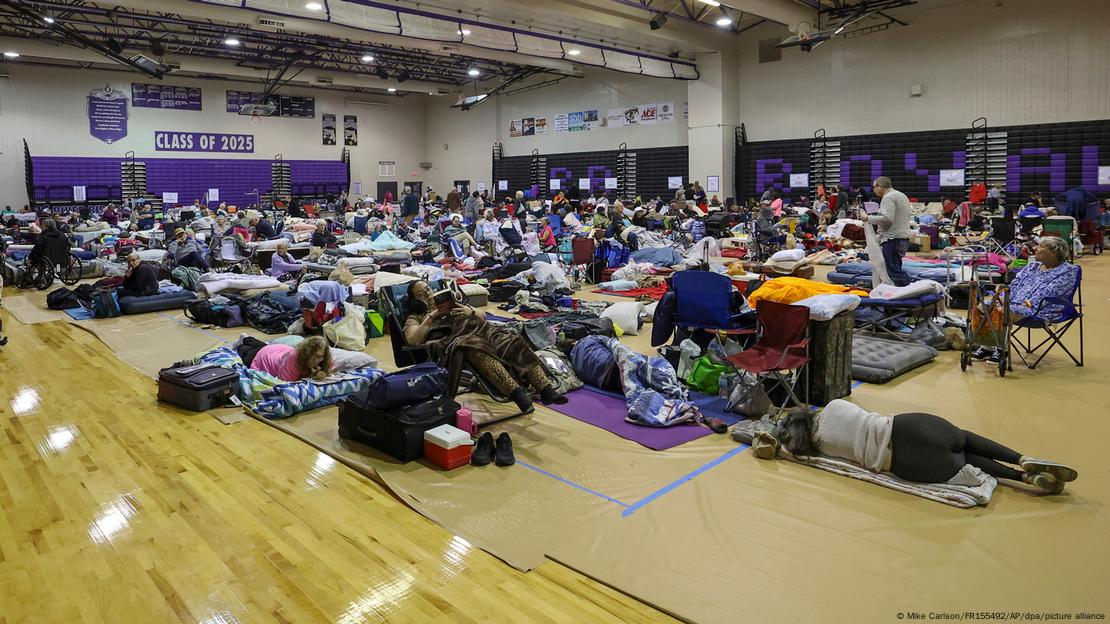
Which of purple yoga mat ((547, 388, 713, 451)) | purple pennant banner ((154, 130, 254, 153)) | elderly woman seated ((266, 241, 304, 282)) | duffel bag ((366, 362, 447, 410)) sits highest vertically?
purple pennant banner ((154, 130, 254, 153))

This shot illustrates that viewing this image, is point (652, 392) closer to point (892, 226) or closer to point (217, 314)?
point (892, 226)

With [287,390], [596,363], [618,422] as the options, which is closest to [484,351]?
[618,422]

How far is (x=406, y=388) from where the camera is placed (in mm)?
4008

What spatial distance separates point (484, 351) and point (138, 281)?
6619 mm

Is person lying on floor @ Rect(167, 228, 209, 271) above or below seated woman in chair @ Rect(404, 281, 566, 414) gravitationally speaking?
above

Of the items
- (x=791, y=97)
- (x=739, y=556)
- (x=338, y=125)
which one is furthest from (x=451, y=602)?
(x=338, y=125)

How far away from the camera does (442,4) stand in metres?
15.1

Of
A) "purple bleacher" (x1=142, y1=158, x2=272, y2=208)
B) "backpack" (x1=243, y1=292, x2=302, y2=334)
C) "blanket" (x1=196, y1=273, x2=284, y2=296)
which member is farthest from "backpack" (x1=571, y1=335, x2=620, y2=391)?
"purple bleacher" (x1=142, y1=158, x2=272, y2=208)

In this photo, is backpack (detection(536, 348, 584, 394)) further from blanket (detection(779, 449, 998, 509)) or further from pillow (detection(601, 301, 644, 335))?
blanket (detection(779, 449, 998, 509))

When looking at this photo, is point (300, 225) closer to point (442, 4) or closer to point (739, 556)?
point (442, 4)

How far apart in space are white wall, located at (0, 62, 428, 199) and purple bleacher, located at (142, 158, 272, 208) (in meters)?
0.35

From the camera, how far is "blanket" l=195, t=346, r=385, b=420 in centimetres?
480

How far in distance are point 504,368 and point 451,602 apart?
5.99ft

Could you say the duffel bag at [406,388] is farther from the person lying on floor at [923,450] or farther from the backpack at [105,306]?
the backpack at [105,306]
